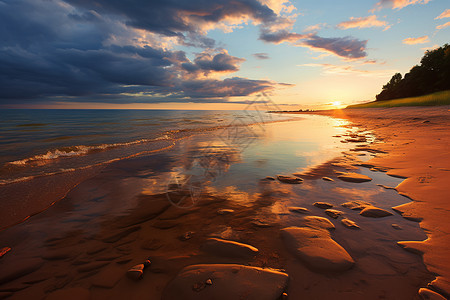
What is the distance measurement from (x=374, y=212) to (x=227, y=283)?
2851 millimetres

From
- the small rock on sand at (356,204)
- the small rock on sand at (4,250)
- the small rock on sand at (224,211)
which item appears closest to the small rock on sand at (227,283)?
the small rock on sand at (224,211)

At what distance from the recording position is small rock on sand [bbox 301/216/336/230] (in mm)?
2766

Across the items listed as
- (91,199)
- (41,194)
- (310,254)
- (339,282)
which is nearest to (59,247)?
(91,199)

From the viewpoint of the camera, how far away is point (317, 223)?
9.41 feet

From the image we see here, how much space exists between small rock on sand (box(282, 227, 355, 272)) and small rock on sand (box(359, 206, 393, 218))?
101cm

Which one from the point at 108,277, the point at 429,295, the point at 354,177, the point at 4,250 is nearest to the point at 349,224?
the point at 429,295

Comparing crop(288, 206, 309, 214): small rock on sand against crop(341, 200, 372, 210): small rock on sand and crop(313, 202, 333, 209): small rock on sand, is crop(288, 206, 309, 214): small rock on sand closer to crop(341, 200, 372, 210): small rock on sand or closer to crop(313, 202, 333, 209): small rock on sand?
crop(313, 202, 333, 209): small rock on sand

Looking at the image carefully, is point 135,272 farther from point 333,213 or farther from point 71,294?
point 333,213

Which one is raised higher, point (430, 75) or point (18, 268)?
point (430, 75)

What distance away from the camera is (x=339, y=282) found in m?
1.83

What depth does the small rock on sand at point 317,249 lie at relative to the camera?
2036 millimetres

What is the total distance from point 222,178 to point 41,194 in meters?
4.60

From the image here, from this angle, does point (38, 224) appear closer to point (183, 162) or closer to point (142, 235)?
point (142, 235)

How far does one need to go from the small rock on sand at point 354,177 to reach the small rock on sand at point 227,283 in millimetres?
3873
